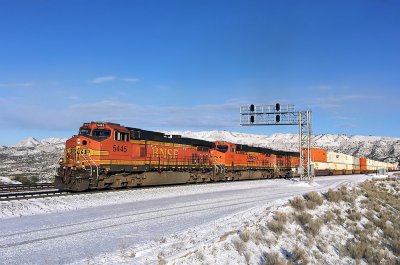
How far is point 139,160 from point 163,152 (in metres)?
3.18

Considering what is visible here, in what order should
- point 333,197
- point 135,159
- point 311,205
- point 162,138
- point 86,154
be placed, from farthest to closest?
point 162,138, point 135,159, point 333,197, point 86,154, point 311,205

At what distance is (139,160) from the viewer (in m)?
25.2

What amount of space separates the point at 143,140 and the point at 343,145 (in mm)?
183263

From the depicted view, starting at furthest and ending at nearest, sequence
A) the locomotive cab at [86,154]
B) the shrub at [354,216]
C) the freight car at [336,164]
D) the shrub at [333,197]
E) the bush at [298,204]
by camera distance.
Answer: 1. the freight car at [336,164]
2. the shrub at [333,197]
3. the locomotive cab at [86,154]
4. the shrub at [354,216]
5. the bush at [298,204]

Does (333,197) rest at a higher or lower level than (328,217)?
higher

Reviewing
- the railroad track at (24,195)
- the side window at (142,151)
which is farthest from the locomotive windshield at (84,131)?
the side window at (142,151)

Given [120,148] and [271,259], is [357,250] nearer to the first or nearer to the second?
[271,259]

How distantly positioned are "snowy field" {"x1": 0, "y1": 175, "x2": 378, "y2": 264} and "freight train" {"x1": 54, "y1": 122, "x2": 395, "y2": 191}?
2.11 metres

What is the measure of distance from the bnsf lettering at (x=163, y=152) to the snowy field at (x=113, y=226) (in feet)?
22.5

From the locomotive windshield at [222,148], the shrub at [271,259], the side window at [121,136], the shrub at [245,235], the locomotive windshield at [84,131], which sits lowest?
the shrub at [271,259]

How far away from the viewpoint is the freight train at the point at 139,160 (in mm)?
21266

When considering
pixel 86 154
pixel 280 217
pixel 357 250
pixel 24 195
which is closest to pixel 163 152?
pixel 86 154

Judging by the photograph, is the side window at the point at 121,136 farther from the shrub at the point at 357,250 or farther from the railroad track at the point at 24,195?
the shrub at the point at 357,250

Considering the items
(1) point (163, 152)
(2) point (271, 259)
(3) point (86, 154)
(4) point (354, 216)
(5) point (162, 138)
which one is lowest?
(4) point (354, 216)
